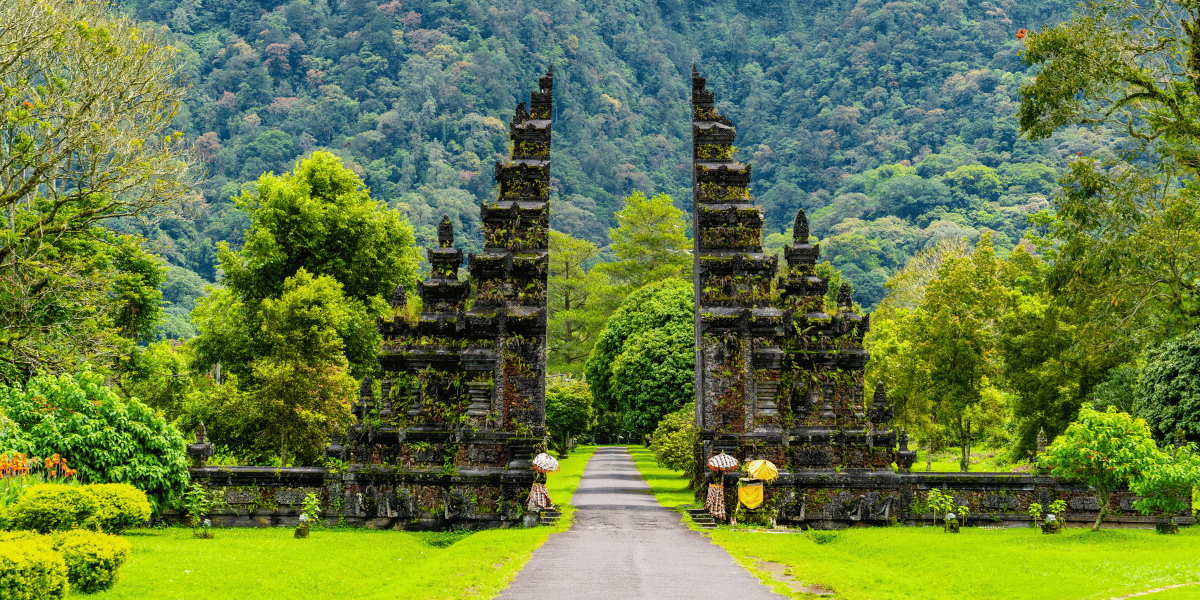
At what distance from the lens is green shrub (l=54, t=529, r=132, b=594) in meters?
16.5

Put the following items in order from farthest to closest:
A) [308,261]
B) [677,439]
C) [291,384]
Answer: [308,261]
[677,439]
[291,384]

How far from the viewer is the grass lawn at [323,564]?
1758 centimetres

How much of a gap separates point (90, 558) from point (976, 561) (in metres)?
17.1

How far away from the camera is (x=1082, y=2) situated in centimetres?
2884

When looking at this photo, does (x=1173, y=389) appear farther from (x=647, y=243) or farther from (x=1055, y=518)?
(x=647, y=243)

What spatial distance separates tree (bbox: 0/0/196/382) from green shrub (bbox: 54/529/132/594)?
885 centimetres

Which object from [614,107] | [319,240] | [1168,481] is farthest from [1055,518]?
[614,107]

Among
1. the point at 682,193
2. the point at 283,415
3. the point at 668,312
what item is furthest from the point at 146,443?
the point at 682,193

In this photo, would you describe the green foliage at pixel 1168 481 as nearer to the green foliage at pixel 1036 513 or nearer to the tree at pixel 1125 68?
the green foliage at pixel 1036 513

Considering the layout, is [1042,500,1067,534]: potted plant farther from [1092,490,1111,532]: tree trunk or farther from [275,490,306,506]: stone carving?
[275,490,306,506]: stone carving

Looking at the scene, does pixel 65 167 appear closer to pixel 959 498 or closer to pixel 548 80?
pixel 548 80

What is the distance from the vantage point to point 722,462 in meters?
27.9

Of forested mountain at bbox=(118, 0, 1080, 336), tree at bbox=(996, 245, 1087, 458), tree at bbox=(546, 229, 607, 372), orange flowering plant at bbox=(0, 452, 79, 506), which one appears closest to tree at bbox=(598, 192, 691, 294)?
tree at bbox=(546, 229, 607, 372)

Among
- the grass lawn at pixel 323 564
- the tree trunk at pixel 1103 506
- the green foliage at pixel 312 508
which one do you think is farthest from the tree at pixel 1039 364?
the green foliage at pixel 312 508
